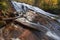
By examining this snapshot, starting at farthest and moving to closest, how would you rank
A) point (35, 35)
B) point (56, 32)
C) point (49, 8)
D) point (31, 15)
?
1. point (49, 8)
2. point (31, 15)
3. point (56, 32)
4. point (35, 35)

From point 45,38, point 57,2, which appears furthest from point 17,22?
point 57,2

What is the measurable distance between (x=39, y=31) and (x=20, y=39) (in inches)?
30.4

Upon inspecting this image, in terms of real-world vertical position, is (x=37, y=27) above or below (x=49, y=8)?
above

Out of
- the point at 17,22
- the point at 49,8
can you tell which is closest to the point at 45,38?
the point at 17,22

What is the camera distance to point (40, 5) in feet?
35.9

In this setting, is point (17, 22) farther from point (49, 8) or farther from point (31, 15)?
point (49, 8)

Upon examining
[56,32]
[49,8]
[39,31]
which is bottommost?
[49,8]

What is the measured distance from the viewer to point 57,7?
10.7 metres

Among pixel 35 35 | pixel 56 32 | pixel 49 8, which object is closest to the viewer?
pixel 35 35

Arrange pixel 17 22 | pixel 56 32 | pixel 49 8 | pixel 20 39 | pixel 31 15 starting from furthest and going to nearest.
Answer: pixel 49 8 → pixel 31 15 → pixel 56 32 → pixel 17 22 → pixel 20 39

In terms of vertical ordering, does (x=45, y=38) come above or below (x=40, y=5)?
above

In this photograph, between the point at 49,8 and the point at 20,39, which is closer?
the point at 20,39

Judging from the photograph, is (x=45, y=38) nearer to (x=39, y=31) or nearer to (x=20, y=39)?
(x=39, y=31)

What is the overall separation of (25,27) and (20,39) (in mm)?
603
